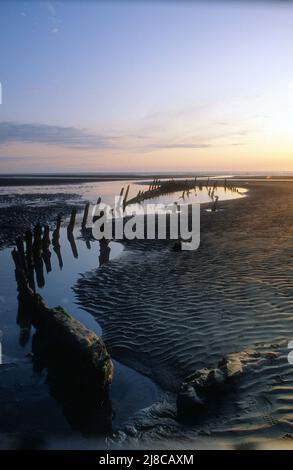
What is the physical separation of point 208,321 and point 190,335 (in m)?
0.83

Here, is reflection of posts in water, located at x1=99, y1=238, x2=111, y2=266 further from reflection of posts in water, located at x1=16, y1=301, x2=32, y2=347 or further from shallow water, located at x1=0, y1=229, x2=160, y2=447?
reflection of posts in water, located at x1=16, y1=301, x2=32, y2=347

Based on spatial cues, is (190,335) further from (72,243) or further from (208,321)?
(72,243)

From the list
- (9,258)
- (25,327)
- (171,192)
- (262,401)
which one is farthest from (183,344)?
(171,192)

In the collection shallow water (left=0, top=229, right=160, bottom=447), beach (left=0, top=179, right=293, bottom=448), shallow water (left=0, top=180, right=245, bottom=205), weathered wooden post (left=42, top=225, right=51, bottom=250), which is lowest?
shallow water (left=0, top=229, right=160, bottom=447)

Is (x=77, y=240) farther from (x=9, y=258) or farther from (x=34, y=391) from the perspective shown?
(x=34, y=391)

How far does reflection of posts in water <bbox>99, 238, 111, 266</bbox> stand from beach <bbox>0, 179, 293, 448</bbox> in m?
0.57

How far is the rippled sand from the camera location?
17.8 ft

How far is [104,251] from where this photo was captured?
1864 cm

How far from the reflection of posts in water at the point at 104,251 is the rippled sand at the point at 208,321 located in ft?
3.36

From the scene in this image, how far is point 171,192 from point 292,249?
52.2 metres

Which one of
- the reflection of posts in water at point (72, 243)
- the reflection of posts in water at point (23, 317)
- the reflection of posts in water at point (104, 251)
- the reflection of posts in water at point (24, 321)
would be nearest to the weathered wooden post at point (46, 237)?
the reflection of posts in water at point (72, 243)

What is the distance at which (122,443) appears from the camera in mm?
5289

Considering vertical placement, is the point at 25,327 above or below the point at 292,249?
below

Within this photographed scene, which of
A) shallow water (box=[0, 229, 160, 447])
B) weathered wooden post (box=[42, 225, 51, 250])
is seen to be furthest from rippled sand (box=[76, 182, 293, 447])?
weathered wooden post (box=[42, 225, 51, 250])
